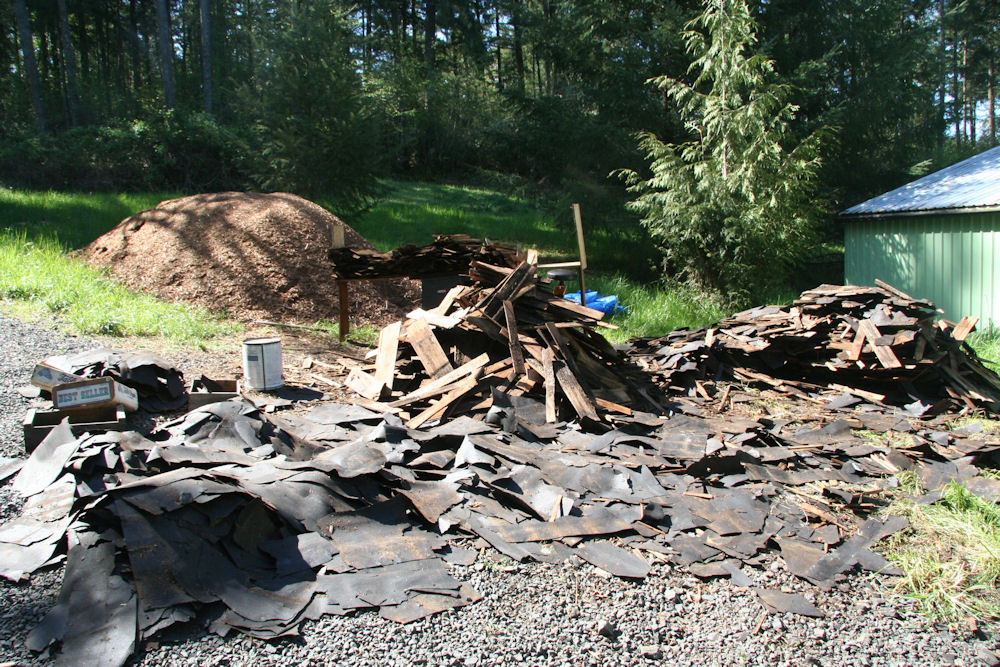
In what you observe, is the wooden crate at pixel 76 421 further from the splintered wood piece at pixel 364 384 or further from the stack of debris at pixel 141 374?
the splintered wood piece at pixel 364 384

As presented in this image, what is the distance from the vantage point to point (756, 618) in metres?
3.24

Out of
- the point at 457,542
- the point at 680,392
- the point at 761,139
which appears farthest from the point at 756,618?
the point at 761,139

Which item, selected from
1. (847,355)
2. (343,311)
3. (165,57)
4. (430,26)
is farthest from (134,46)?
(847,355)

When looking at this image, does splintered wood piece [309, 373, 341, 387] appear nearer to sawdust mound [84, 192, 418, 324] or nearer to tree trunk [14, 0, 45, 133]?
sawdust mound [84, 192, 418, 324]

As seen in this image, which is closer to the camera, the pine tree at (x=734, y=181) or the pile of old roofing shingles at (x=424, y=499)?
the pile of old roofing shingles at (x=424, y=499)

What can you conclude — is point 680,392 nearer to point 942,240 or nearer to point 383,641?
A: point 383,641

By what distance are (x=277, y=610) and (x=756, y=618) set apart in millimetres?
2262

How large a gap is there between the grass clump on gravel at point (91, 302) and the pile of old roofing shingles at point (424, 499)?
3.40 meters

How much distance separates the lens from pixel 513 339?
690 centimetres

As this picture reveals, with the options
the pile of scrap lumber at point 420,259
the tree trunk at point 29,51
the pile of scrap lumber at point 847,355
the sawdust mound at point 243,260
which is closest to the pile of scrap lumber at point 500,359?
the pile of scrap lumber at point 420,259

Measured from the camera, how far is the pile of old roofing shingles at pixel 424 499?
3123 mm

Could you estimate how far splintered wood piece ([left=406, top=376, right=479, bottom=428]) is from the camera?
6.01 m

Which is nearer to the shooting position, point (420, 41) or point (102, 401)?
point (102, 401)

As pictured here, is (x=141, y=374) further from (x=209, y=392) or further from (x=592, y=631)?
(x=592, y=631)
